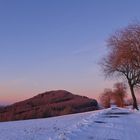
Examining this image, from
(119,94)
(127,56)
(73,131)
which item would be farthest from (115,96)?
(73,131)

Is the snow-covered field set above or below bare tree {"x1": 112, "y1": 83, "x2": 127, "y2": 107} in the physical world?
below

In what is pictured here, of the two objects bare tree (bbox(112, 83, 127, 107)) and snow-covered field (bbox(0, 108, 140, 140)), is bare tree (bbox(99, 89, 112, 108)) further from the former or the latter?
snow-covered field (bbox(0, 108, 140, 140))

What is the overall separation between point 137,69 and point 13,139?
35173mm

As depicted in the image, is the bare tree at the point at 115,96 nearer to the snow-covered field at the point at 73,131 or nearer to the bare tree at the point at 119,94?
the bare tree at the point at 119,94

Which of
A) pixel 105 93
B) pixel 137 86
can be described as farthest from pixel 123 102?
pixel 137 86

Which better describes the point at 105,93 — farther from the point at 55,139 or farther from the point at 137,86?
the point at 55,139

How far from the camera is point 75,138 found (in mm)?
13883

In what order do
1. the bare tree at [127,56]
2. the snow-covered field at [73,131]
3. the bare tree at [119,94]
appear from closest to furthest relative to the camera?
the snow-covered field at [73,131] < the bare tree at [127,56] < the bare tree at [119,94]

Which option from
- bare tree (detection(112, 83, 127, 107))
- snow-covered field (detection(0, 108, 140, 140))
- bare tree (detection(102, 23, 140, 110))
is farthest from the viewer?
bare tree (detection(112, 83, 127, 107))

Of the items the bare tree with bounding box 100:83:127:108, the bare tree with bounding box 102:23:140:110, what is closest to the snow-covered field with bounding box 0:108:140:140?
the bare tree with bounding box 102:23:140:110

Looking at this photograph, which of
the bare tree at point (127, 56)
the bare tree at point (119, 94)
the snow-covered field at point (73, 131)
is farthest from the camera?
the bare tree at point (119, 94)

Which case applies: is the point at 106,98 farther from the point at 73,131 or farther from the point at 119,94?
the point at 73,131

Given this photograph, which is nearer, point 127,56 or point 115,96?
point 127,56

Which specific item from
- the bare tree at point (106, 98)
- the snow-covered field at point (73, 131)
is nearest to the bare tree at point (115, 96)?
the bare tree at point (106, 98)
